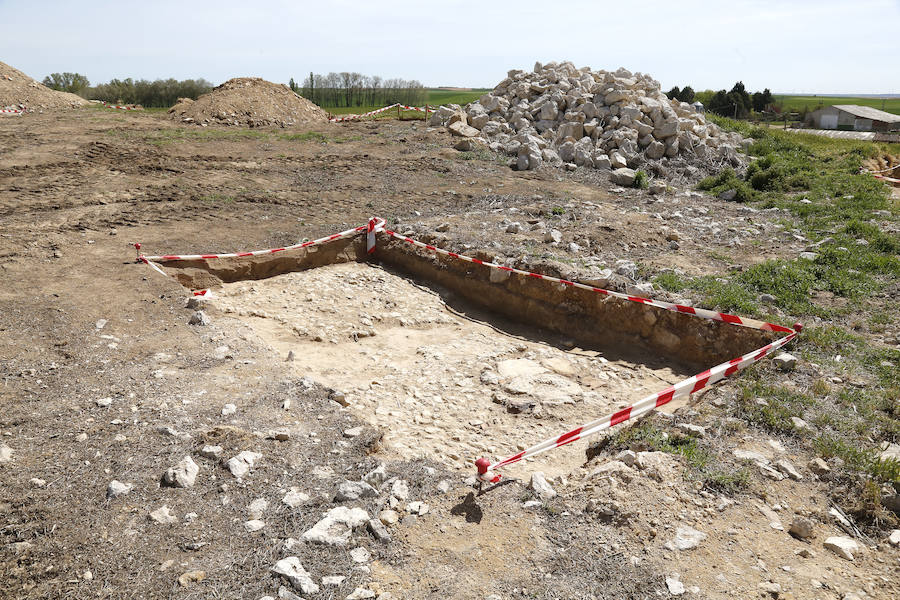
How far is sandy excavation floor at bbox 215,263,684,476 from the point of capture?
5.53m

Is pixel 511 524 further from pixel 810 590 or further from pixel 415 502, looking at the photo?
pixel 810 590

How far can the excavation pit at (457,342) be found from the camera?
5727 millimetres

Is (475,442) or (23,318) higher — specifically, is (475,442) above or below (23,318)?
below

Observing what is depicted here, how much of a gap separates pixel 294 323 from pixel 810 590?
6294 millimetres

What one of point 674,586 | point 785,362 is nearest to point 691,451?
point 674,586

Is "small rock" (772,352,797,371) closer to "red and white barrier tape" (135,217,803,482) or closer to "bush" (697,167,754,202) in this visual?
"red and white barrier tape" (135,217,803,482)

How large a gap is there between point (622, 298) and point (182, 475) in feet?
17.9

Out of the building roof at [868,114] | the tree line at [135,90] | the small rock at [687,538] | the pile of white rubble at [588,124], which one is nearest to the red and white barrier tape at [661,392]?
the small rock at [687,538]

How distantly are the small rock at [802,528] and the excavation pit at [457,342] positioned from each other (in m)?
1.76

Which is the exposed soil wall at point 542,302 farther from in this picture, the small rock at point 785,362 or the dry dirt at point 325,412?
the small rock at point 785,362

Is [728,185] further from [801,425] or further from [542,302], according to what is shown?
[801,425]

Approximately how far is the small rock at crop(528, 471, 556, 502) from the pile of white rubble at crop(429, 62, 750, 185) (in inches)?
436

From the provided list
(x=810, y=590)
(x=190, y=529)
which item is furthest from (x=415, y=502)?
(x=810, y=590)

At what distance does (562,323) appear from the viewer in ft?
25.3
